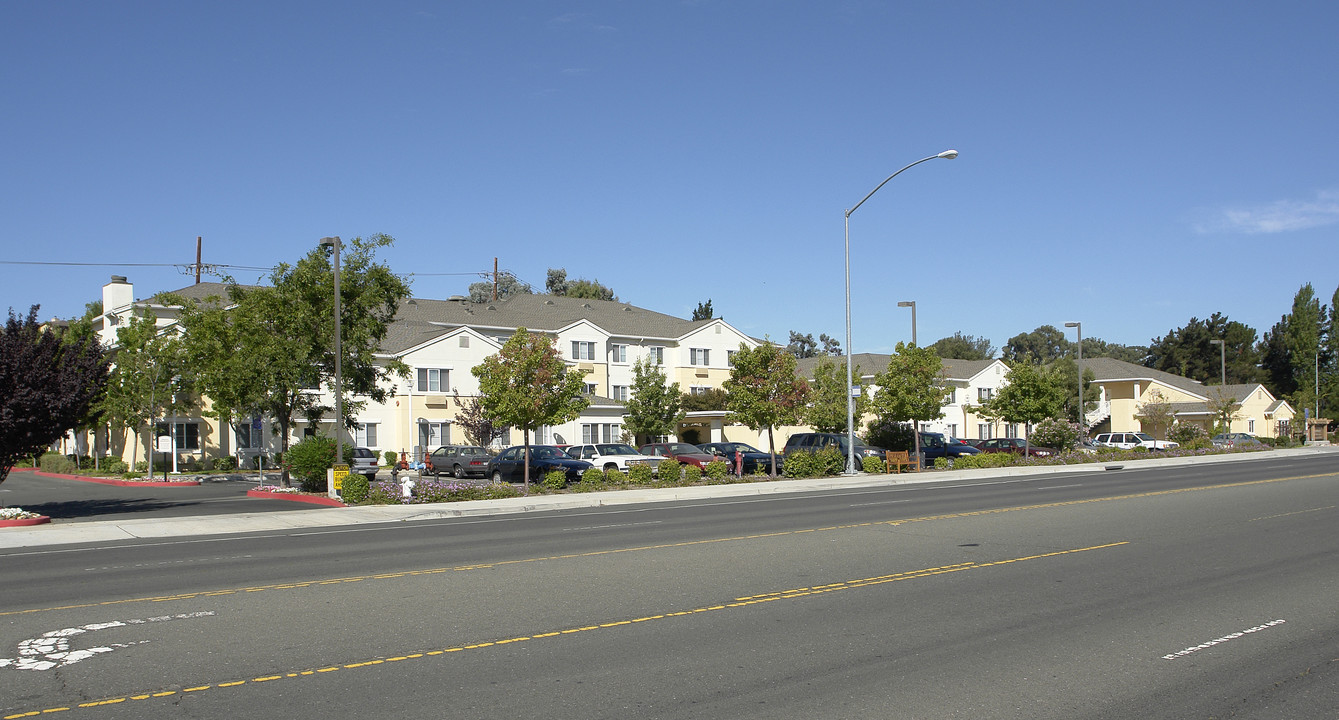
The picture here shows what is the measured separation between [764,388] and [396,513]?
15.9 m

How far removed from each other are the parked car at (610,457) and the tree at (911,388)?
10.2 m

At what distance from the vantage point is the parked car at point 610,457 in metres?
34.3

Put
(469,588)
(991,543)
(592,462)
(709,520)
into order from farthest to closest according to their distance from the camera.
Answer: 1. (592,462)
2. (709,520)
3. (991,543)
4. (469,588)

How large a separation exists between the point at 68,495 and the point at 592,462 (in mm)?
17020

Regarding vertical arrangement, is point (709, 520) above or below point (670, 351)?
below

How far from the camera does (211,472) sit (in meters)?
44.8

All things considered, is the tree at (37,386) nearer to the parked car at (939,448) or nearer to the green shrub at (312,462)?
the green shrub at (312,462)

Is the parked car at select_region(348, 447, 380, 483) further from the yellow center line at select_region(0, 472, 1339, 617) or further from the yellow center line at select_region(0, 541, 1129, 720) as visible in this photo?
the yellow center line at select_region(0, 541, 1129, 720)

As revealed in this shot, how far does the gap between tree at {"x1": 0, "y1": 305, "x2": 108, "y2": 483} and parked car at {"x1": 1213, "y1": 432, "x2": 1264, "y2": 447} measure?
55747 mm

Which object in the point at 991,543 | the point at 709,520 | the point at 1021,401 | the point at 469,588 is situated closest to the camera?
the point at 469,588

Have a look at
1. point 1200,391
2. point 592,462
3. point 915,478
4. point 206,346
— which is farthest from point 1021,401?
point 1200,391

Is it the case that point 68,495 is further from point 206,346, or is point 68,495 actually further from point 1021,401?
point 1021,401

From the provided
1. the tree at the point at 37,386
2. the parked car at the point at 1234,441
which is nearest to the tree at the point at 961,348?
the parked car at the point at 1234,441

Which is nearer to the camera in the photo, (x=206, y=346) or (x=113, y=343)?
(x=206, y=346)
